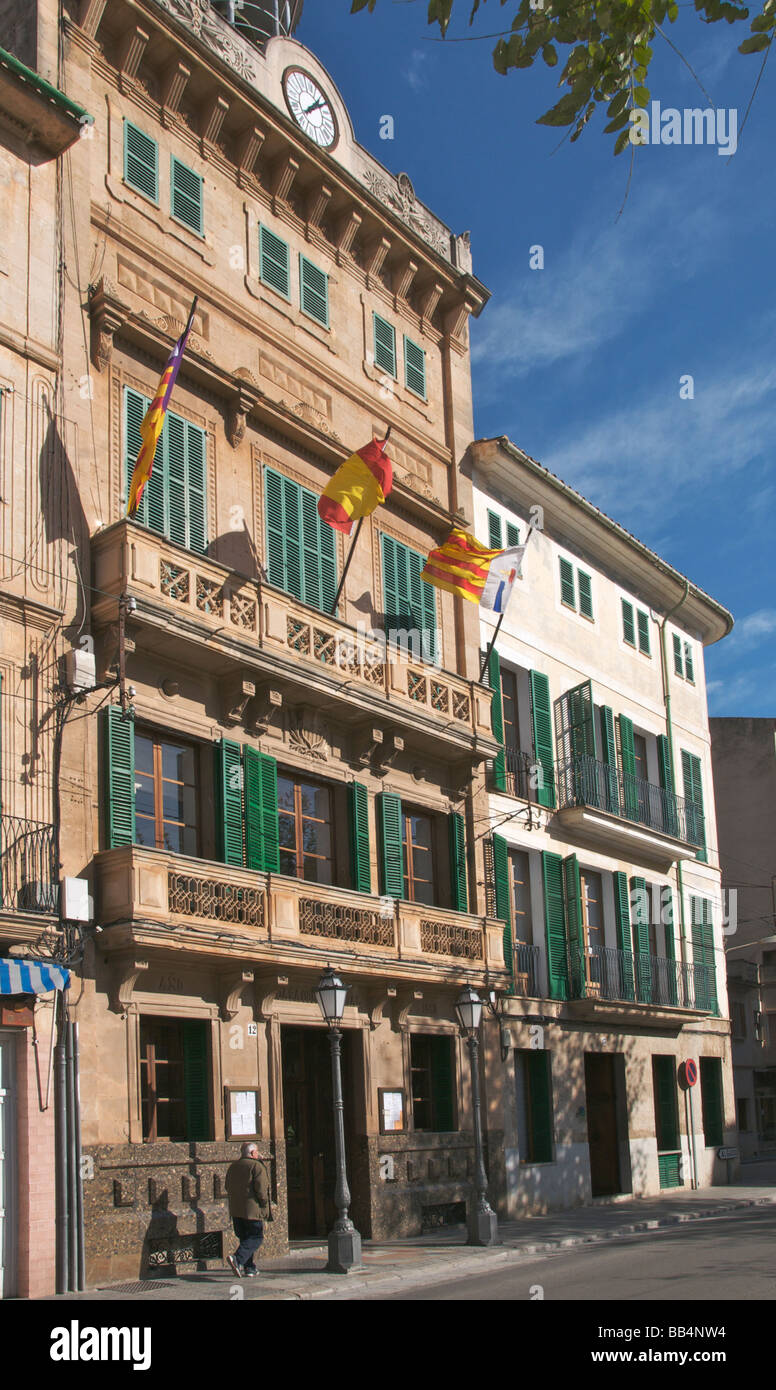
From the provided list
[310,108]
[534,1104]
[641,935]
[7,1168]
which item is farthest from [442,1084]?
[310,108]

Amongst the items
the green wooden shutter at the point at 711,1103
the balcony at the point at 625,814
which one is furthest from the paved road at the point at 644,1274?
the green wooden shutter at the point at 711,1103

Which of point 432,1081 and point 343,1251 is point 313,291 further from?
point 343,1251

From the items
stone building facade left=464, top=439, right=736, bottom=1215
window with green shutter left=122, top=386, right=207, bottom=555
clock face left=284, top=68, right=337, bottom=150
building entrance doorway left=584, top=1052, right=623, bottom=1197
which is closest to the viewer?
window with green shutter left=122, top=386, right=207, bottom=555

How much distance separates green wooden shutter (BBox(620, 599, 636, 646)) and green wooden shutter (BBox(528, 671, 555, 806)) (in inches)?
212

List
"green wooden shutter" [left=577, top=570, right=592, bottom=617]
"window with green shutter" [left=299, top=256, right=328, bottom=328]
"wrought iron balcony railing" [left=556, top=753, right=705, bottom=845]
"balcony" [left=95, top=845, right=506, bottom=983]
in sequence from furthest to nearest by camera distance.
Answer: "green wooden shutter" [left=577, top=570, right=592, bottom=617] < "wrought iron balcony railing" [left=556, top=753, right=705, bottom=845] < "window with green shutter" [left=299, top=256, right=328, bottom=328] < "balcony" [left=95, top=845, right=506, bottom=983]

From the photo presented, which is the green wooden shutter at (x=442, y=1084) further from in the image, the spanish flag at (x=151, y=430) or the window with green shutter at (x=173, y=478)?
the spanish flag at (x=151, y=430)

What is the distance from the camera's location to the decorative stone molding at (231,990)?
18594 millimetres

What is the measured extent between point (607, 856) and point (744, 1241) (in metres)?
12.1

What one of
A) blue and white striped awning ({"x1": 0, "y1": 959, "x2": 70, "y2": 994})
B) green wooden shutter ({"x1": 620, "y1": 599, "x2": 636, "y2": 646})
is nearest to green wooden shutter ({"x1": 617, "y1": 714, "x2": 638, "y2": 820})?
green wooden shutter ({"x1": 620, "y1": 599, "x2": 636, "y2": 646})

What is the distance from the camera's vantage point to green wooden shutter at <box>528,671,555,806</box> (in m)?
27.3

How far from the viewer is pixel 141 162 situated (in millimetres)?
20656

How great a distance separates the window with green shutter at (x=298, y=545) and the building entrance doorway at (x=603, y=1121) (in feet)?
37.0

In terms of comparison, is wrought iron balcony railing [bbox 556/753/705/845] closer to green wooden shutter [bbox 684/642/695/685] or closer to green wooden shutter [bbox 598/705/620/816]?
green wooden shutter [bbox 598/705/620/816]

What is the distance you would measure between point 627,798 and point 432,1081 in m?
9.50
